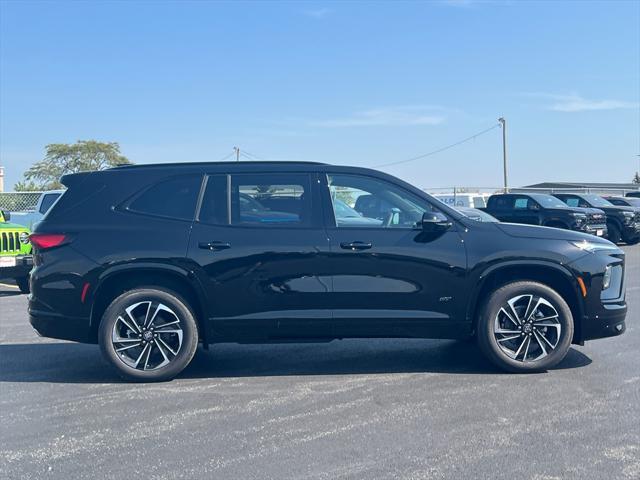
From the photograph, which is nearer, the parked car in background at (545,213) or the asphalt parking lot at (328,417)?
the asphalt parking lot at (328,417)

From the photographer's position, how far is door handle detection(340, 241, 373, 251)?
19.4 ft

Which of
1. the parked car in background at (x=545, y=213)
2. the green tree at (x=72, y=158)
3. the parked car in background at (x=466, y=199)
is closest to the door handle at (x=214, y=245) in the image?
the parked car in background at (x=545, y=213)

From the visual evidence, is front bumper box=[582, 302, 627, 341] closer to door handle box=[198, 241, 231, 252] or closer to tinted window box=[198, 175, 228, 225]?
door handle box=[198, 241, 231, 252]

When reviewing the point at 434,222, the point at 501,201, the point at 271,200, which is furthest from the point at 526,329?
the point at 501,201

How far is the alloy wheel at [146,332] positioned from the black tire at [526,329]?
2.61 m

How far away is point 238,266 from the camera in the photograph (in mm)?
5930

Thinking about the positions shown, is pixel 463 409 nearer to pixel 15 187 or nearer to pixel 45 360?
pixel 45 360

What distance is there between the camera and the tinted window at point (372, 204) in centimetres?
609

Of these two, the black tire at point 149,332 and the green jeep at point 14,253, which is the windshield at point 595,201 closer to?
the green jeep at point 14,253

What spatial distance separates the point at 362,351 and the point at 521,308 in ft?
5.79

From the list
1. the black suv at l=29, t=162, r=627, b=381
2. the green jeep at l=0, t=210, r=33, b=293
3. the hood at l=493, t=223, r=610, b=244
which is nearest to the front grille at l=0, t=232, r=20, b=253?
the green jeep at l=0, t=210, r=33, b=293

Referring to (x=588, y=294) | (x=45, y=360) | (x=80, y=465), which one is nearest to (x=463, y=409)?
(x=588, y=294)

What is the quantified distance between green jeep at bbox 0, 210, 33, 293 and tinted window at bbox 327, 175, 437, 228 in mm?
7177

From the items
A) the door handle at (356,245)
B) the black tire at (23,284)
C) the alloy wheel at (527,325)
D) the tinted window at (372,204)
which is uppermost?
the tinted window at (372,204)
